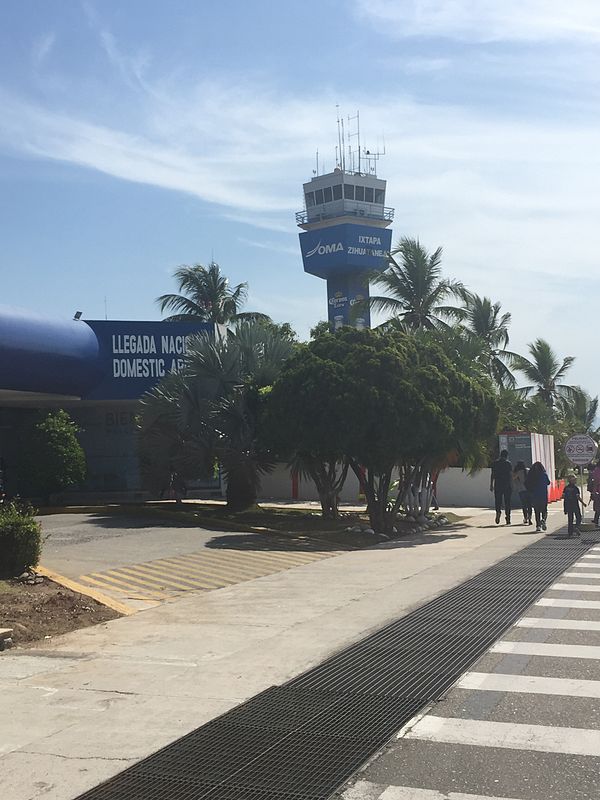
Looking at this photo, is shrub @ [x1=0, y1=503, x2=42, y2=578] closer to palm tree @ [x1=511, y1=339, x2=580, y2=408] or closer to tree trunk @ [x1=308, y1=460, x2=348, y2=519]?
tree trunk @ [x1=308, y1=460, x2=348, y2=519]

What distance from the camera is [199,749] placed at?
6062 mm

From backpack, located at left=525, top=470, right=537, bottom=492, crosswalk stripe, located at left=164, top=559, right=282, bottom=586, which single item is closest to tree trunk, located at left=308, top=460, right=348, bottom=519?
backpack, located at left=525, top=470, right=537, bottom=492

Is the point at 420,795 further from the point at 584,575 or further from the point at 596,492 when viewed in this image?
the point at 596,492

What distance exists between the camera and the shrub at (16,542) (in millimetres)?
12453

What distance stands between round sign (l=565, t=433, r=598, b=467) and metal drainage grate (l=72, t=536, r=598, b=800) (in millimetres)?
14637

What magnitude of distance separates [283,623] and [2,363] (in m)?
17.9

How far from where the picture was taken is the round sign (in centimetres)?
2483

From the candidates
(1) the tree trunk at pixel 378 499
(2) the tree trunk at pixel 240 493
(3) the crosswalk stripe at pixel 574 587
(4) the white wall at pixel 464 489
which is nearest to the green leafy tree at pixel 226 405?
(2) the tree trunk at pixel 240 493

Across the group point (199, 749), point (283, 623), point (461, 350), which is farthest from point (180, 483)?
point (199, 749)

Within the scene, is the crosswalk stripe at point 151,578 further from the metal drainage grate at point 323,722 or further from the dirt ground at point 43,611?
the metal drainage grate at point 323,722

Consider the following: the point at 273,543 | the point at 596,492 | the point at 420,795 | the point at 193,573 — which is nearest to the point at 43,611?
the point at 193,573

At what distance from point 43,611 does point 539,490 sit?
46.0 ft

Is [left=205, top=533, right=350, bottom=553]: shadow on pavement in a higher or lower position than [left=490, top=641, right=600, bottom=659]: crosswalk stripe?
higher

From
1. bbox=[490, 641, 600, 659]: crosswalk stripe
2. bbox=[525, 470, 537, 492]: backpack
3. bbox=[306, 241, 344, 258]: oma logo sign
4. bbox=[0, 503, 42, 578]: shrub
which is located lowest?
bbox=[490, 641, 600, 659]: crosswalk stripe
